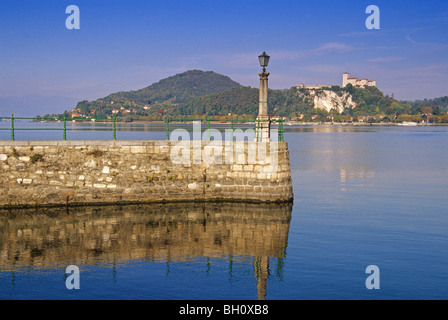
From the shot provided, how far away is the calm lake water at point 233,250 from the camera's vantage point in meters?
10.7

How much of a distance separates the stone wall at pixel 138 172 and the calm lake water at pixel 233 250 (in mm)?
587

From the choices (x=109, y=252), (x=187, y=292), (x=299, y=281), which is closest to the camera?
(x=187, y=292)

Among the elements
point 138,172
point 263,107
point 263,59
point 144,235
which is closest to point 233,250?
point 144,235

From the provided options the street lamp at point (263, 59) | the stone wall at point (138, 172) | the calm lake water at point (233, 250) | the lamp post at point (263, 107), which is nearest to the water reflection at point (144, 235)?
the calm lake water at point (233, 250)

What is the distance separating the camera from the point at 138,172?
1912cm

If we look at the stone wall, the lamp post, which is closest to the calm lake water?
the stone wall

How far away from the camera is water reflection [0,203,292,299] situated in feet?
42.2

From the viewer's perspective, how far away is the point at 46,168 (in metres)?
18.4

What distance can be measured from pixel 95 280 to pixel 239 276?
11.0ft

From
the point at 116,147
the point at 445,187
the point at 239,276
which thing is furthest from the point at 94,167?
the point at 445,187

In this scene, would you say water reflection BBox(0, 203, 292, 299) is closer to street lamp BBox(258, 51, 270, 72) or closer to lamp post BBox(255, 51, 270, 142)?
lamp post BBox(255, 51, 270, 142)

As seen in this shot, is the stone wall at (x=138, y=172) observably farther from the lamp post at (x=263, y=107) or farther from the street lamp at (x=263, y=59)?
the street lamp at (x=263, y=59)
